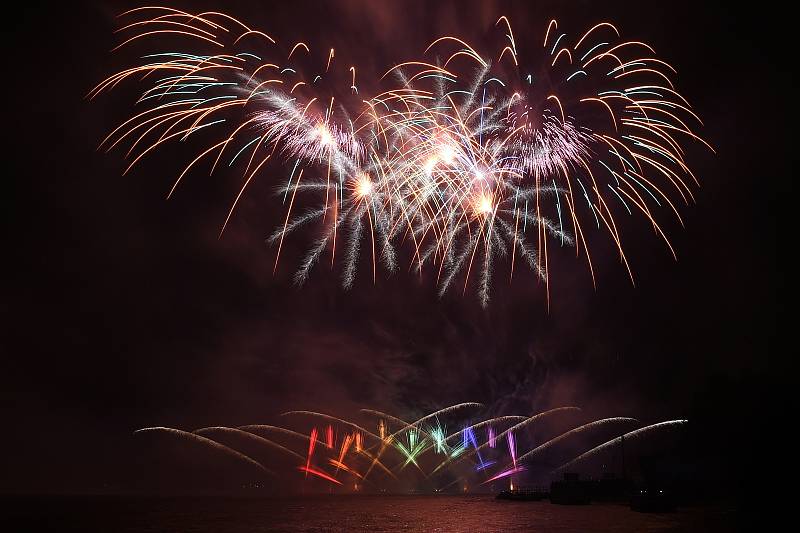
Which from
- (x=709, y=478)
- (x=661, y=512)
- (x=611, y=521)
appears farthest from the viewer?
(x=709, y=478)

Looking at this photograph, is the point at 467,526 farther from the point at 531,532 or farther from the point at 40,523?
the point at 40,523

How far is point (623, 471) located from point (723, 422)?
119ft

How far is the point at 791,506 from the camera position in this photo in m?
66.9

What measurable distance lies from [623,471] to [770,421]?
48.0m

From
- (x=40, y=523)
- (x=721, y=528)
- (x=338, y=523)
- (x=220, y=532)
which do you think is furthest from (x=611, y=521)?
(x=40, y=523)

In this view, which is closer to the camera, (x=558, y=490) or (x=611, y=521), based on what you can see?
(x=611, y=521)

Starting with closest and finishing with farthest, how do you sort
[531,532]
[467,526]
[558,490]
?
1. [531,532]
2. [467,526]
3. [558,490]

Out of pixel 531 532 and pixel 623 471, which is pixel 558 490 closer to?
pixel 623 471

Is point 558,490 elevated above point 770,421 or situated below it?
below

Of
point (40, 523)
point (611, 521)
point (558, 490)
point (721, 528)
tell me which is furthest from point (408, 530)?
point (558, 490)

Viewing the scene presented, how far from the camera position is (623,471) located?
119438mm

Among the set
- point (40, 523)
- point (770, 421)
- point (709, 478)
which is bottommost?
point (40, 523)

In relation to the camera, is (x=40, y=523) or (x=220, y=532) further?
(x=40, y=523)

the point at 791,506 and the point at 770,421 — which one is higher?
the point at 770,421
